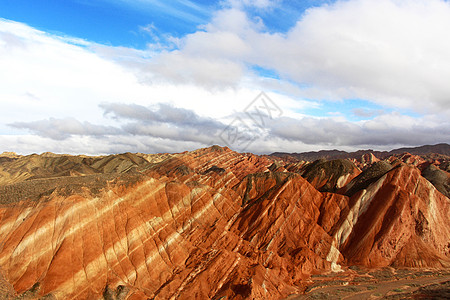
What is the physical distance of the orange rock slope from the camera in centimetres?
3594

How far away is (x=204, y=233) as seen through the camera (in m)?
51.8

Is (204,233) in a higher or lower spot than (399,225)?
lower

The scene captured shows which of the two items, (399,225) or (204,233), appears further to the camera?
(399,225)

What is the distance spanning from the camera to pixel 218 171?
9169 centimetres

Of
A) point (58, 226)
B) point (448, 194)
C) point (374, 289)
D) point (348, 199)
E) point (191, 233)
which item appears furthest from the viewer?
point (448, 194)

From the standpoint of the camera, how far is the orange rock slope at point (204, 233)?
35.9m

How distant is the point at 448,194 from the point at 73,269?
8464cm

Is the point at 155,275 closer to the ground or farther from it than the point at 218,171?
closer to the ground

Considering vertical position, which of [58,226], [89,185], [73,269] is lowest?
[73,269]

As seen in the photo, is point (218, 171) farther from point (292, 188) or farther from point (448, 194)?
point (448, 194)

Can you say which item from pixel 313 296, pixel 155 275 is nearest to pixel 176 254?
pixel 155 275

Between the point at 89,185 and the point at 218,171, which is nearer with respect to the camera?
the point at 89,185

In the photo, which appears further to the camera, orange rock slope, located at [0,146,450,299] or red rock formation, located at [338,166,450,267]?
red rock formation, located at [338,166,450,267]

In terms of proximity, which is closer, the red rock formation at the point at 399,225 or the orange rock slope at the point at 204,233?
the orange rock slope at the point at 204,233
